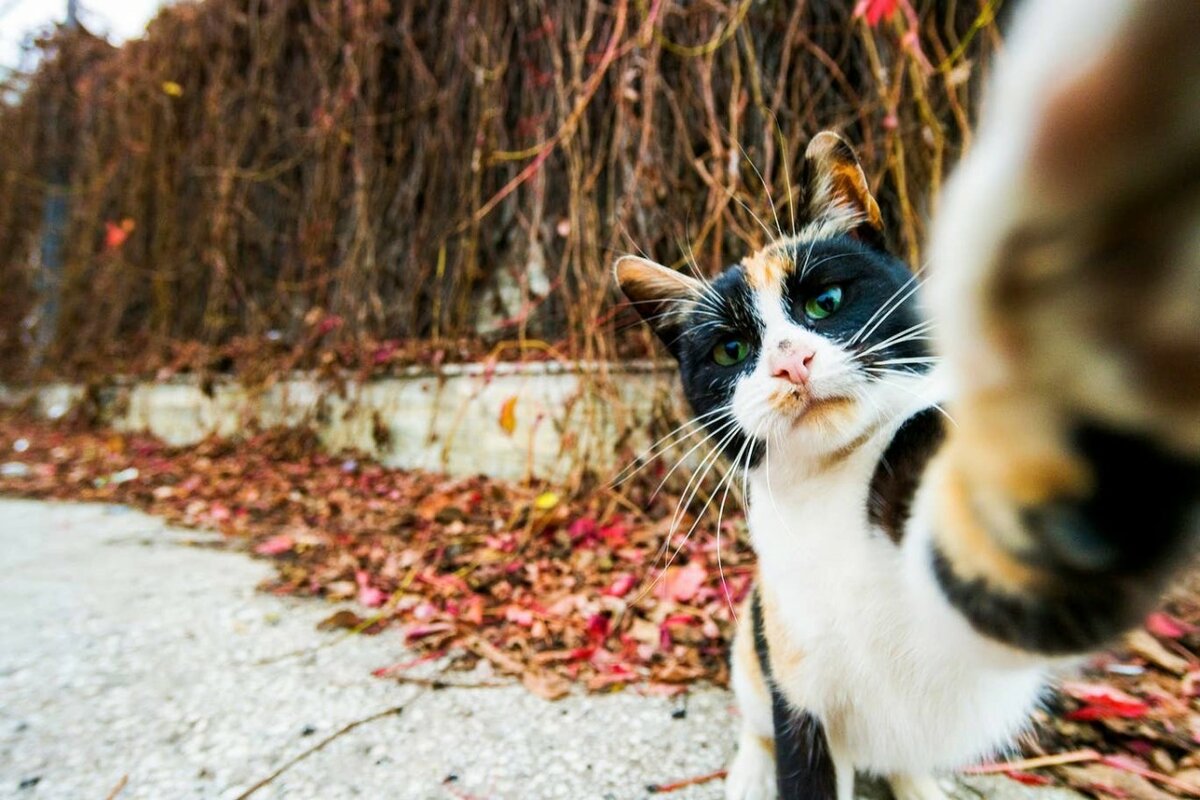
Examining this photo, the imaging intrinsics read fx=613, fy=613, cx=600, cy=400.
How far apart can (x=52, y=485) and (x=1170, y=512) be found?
458cm

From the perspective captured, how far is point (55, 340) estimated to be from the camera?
5.28 metres

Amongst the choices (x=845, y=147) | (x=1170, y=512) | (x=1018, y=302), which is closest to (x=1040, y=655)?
(x=1170, y=512)

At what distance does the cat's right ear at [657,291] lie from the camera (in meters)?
1.19

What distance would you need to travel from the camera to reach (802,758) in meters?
0.89

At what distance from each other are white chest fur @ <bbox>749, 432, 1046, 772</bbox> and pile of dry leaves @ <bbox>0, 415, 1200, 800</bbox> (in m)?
0.12

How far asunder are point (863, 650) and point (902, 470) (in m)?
0.28

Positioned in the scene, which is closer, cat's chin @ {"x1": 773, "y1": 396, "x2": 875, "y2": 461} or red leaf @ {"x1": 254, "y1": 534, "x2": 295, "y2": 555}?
cat's chin @ {"x1": 773, "y1": 396, "x2": 875, "y2": 461}

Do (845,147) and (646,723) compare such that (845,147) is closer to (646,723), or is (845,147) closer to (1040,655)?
(1040,655)

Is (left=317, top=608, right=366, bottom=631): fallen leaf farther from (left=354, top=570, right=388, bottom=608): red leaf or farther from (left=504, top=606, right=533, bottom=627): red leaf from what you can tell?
(left=504, top=606, right=533, bottom=627): red leaf

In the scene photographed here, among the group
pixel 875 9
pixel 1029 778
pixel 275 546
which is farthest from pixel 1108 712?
pixel 275 546

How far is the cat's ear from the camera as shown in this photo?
39.6 inches

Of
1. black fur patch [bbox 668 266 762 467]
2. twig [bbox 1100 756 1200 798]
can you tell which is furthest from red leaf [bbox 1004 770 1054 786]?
black fur patch [bbox 668 266 762 467]

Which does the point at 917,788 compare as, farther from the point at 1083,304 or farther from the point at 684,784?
the point at 1083,304

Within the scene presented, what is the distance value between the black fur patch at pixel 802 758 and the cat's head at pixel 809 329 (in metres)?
0.38
